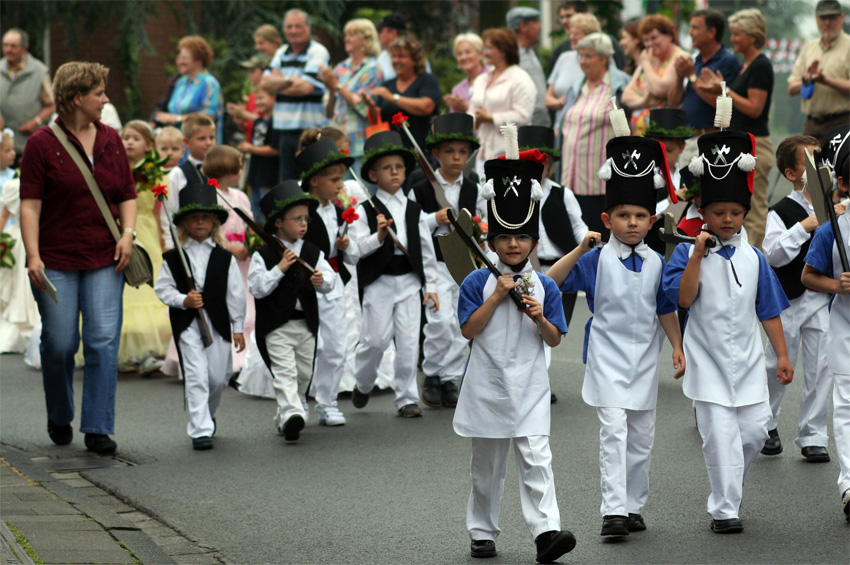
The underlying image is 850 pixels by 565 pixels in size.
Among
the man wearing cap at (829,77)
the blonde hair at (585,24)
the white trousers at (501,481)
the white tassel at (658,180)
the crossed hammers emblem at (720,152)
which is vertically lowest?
the white trousers at (501,481)

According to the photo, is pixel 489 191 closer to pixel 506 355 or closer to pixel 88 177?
pixel 506 355

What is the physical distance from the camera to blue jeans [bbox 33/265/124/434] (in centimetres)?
771

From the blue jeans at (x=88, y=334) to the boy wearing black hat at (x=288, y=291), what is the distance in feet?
3.24

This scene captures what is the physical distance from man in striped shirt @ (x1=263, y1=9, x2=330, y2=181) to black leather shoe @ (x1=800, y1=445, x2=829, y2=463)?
26.8 ft

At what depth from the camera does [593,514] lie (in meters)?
6.07

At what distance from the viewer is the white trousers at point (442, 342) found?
9.03m

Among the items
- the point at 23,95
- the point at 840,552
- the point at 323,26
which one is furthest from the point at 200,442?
the point at 323,26

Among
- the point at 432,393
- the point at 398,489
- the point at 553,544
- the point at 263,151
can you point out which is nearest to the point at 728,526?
the point at 553,544

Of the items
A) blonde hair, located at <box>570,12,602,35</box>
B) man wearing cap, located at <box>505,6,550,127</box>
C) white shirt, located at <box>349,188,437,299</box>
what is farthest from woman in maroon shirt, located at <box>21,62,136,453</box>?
man wearing cap, located at <box>505,6,550,127</box>

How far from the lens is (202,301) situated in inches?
320

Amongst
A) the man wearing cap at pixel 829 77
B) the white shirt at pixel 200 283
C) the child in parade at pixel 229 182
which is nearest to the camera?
the white shirt at pixel 200 283

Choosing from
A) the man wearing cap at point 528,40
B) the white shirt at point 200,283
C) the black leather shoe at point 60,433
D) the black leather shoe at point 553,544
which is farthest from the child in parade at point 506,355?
the man wearing cap at point 528,40

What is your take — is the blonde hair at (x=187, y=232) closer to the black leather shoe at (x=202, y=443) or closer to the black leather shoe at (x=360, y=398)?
the black leather shoe at (x=202, y=443)

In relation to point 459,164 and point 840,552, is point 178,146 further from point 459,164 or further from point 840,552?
point 840,552
